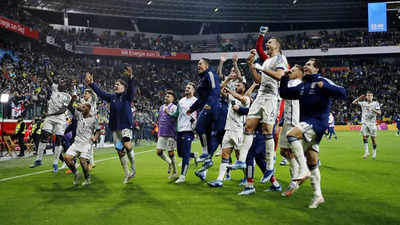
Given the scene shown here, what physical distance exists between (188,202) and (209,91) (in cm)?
240

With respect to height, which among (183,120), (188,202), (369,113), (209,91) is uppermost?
(209,91)

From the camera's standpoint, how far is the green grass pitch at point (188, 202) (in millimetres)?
4980

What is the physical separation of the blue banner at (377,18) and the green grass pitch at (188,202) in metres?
24.3

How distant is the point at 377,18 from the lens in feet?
99.7

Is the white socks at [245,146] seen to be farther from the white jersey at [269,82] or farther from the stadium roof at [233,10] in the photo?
the stadium roof at [233,10]

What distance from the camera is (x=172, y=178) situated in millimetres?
8797

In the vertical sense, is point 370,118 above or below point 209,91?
below

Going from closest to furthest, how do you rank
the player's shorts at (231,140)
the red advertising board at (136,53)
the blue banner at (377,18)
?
the player's shorts at (231,140)
the blue banner at (377,18)
the red advertising board at (136,53)

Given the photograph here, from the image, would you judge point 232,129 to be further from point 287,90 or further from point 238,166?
point 287,90

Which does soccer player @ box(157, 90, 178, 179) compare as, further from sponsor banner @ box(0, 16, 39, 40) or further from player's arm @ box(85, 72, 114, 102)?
sponsor banner @ box(0, 16, 39, 40)

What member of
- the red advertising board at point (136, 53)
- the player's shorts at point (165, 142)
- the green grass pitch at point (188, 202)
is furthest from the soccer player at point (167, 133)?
the red advertising board at point (136, 53)

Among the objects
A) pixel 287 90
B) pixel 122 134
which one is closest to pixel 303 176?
pixel 287 90

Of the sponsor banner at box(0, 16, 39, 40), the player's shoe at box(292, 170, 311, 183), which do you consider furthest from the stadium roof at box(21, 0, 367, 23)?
the player's shoe at box(292, 170, 311, 183)

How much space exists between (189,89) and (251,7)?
143ft
